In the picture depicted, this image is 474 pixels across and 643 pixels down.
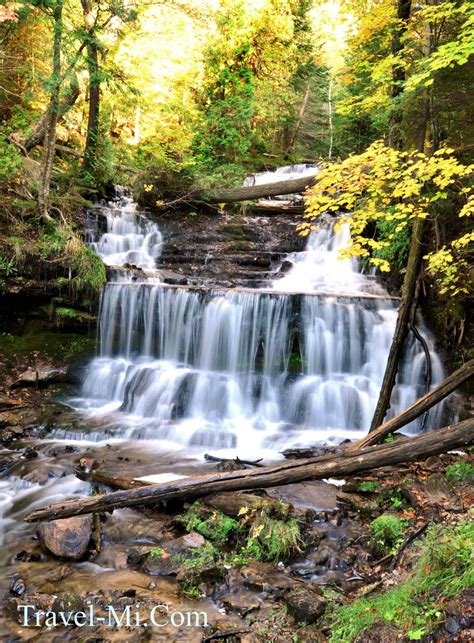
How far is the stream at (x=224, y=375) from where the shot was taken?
7688mm

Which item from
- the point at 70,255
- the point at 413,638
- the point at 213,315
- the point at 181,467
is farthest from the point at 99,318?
the point at 413,638

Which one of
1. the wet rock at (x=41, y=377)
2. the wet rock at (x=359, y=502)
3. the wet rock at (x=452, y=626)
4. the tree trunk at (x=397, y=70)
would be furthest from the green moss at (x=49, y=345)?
the wet rock at (x=452, y=626)

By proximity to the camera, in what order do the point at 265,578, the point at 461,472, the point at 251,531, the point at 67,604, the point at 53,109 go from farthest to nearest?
the point at 53,109 < the point at 461,472 < the point at 251,531 < the point at 265,578 < the point at 67,604

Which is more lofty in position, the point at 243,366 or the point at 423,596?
the point at 243,366

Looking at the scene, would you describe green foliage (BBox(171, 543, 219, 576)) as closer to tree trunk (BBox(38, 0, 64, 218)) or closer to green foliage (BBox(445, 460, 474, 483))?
green foliage (BBox(445, 460, 474, 483))

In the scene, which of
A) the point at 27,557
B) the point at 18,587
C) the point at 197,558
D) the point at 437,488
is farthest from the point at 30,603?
the point at 437,488

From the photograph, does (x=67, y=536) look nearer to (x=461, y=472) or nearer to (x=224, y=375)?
(x=461, y=472)

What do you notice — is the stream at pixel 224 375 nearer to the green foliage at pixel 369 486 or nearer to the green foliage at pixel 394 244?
the green foliage at pixel 394 244

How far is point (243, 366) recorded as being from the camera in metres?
9.53

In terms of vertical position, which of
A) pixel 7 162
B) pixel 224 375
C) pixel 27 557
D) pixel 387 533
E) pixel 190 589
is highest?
pixel 7 162

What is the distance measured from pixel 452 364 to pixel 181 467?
17.2 feet

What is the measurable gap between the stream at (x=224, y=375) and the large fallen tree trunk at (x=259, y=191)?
2.85 metres

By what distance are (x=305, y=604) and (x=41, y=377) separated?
24.0ft

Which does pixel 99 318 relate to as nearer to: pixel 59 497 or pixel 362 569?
pixel 59 497
